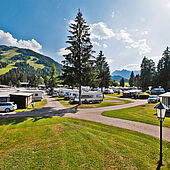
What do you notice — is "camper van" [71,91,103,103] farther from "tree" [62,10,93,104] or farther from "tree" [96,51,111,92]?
"tree" [96,51,111,92]

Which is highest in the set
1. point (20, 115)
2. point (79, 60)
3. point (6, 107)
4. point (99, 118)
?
point (79, 60)

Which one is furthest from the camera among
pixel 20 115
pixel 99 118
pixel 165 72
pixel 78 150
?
pixel 165 72

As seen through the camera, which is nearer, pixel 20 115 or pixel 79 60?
pixel 20 115

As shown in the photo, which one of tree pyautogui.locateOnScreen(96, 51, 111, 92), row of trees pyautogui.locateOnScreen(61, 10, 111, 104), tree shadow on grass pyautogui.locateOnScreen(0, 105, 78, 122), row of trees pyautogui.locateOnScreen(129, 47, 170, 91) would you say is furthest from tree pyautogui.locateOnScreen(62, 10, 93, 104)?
row of trees pyautogui.locateOnScreen(129, 47, 170, 91)

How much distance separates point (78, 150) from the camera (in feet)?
22.1

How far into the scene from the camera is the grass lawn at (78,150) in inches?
215

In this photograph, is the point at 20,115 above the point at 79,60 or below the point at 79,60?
below

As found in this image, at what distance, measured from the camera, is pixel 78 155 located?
6.21 metres

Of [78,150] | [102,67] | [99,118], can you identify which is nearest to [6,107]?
[99,118]

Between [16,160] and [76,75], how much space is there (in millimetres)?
19006

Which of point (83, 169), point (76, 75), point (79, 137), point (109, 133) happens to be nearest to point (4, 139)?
point (79, 137)

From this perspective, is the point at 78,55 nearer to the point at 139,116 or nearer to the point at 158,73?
the point at 139,116

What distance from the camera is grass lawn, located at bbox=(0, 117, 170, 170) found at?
18.0 feet

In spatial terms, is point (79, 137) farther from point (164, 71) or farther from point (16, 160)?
point (164, 71)
